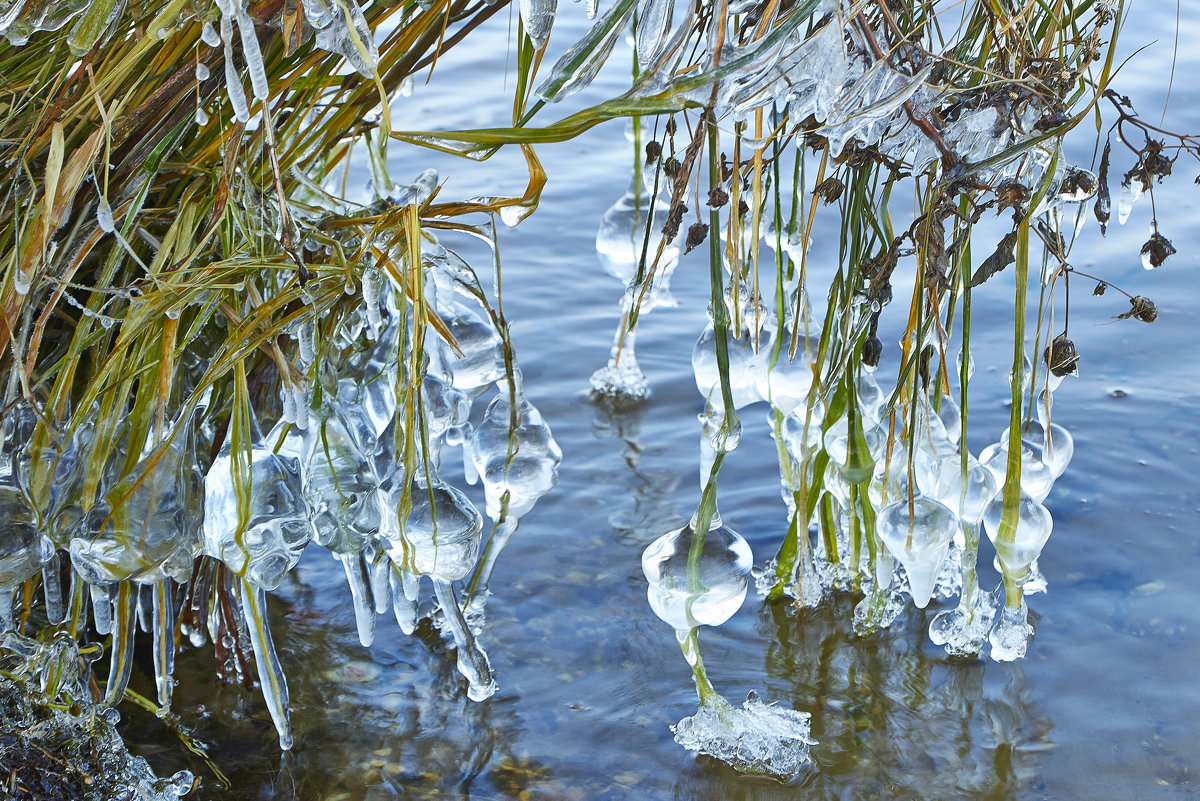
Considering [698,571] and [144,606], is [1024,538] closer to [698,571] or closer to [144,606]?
[698,571]

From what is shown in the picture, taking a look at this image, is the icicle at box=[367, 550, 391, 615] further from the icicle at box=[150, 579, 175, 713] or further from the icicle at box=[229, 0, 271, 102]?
the icicle at box=[229, 0, 271, 102]

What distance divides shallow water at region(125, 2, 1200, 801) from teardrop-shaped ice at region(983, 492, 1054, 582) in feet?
1.35

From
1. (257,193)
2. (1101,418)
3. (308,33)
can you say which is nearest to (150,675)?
(257,193)

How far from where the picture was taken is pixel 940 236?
1.21m

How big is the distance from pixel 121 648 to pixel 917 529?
3.74ft

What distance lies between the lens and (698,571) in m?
1.47

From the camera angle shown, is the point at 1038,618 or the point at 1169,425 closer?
the point at 1038,618

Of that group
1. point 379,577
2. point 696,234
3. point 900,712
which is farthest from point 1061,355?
point 379,577

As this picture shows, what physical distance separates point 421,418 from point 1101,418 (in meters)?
2.10

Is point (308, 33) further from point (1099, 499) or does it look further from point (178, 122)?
point (1099, 499)

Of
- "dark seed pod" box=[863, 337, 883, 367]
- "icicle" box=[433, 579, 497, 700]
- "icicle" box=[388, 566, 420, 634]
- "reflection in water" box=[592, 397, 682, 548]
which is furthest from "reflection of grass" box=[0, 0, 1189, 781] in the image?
"reflection in water" box=[592, 397, 682, 548]

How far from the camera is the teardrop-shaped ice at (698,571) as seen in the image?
1.47 m

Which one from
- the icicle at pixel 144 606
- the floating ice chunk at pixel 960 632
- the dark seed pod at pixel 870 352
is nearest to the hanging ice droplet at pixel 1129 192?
the dark seed pod at pixel 870 352

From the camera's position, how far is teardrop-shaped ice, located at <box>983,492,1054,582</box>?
162 centimetres
